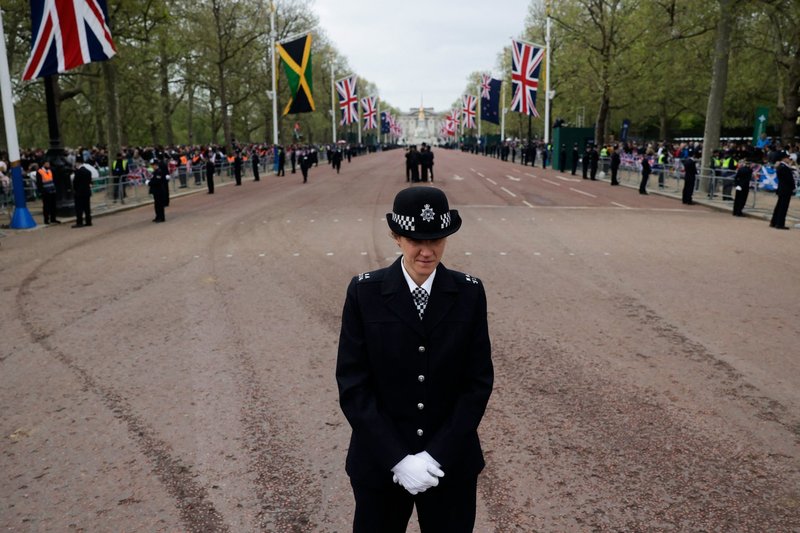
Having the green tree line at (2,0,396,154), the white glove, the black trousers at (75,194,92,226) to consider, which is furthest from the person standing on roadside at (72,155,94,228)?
the white glove

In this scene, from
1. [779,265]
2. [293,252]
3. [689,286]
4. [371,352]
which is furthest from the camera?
[293,252]

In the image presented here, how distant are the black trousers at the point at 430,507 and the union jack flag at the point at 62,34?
55.0ft

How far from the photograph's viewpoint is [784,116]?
33.1 meters

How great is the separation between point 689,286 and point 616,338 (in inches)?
125

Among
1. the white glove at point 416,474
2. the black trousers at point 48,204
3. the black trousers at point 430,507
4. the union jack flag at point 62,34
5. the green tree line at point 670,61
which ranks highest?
the green tree line at point 670,61

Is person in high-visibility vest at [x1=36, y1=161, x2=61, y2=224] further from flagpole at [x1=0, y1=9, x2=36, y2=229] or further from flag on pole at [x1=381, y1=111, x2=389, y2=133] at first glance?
flag on pole at [x1=381, y1=111, x2=389, y2=133]

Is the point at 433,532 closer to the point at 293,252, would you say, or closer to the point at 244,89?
the point at 293,252

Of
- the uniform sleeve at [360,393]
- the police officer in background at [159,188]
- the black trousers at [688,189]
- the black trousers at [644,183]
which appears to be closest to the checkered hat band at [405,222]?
the uniform sleeve at [360,393]

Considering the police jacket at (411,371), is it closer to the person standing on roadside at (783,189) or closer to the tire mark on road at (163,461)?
the tire mark on road at (163,461)

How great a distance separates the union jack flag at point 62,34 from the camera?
51.1ft

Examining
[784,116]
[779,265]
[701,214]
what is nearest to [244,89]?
[784,116]

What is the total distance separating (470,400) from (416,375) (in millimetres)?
255

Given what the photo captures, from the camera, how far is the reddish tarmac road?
3.92 metres

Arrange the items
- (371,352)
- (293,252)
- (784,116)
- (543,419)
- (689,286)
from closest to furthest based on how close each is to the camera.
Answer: (371,352) < (543,419) < (689,286) < (293,252) < (784,116)
